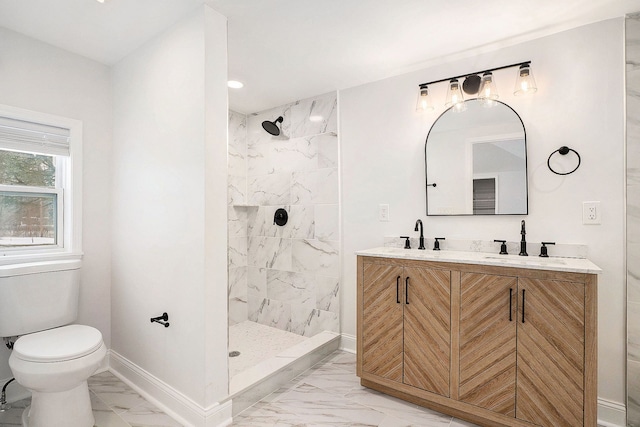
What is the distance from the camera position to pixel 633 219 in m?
1.84

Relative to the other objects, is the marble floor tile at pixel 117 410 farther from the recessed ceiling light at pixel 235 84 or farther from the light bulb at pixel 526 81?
the light bulb at pixel 526 81

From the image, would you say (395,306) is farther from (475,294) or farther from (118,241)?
(118,241)

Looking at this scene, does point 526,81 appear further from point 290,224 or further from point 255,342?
point 255,342

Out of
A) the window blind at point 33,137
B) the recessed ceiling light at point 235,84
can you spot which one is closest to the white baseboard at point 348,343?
the recessed ceiling light at point 235,84

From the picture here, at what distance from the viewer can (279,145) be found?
3.44 metres

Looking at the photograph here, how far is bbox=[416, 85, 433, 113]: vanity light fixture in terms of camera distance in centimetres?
248

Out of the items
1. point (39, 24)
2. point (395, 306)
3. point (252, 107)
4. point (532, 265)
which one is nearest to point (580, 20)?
point (532, 265)

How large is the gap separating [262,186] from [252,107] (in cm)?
84

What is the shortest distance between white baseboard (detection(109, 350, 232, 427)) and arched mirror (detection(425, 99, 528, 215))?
6.43ft

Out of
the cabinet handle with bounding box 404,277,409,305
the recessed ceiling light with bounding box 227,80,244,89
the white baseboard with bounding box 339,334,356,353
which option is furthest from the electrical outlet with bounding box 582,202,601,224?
the recessed ceiling light with bounding box 227,80,244,89

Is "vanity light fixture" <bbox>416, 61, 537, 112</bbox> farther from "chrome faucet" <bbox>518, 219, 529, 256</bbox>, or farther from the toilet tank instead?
the toilet tank

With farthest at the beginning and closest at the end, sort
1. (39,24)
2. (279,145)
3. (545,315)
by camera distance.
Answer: (279,145) → (39,24) → (545,315)

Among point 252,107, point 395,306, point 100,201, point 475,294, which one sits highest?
point 252,107

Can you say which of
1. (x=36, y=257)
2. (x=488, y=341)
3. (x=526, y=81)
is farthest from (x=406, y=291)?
(x=36, y=257)
